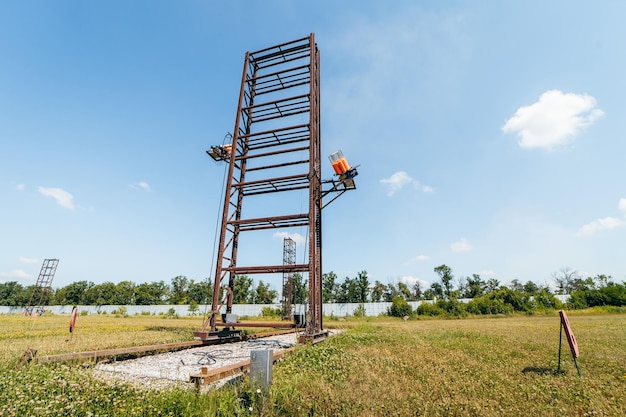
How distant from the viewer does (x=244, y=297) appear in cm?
6569

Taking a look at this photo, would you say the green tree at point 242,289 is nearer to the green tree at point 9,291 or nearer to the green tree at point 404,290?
the green tree at point 404,290

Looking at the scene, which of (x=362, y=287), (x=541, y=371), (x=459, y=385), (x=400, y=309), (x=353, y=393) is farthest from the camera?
(x=362, y=287)

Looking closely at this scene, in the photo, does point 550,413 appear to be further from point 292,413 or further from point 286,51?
point 286,51

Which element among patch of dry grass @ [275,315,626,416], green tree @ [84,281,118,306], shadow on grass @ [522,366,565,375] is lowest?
shadow on grass @ [522,366,565,375]

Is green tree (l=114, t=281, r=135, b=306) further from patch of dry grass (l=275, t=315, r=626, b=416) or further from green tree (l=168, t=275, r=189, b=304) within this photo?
patch of dry grass (l=275, t=315, r=626, b=416)

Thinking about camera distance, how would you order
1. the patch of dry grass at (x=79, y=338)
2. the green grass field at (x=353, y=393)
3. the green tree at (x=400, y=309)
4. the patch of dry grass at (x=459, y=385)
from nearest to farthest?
the green grass field at (x=353, y=393) → the patch of dry grass at (x=459, y=385) → the patch of dry grass at (x=79, y=338) → the green tree at (x=400, y=309)

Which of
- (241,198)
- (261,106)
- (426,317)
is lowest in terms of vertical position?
(426,317)

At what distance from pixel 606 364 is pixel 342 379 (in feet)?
20.2

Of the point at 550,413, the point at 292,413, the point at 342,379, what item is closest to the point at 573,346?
the point at 550,413

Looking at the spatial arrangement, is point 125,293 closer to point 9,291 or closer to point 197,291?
point 197,291

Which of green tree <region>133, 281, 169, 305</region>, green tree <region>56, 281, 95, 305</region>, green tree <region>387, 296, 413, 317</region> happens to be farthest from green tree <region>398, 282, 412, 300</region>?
green tree <region>56, 281, 95, 305</region>

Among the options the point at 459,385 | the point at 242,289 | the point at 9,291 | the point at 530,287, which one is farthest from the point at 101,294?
the point at 530,287

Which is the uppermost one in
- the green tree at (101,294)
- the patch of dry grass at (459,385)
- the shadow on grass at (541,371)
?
the green tree at (101,294)

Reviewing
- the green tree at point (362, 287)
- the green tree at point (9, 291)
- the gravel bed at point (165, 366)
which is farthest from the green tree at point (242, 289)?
the green tree at point (9, 291)
